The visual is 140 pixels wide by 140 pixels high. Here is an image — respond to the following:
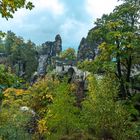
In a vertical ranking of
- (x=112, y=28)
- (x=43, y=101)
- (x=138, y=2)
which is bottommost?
(x=43, y=101)

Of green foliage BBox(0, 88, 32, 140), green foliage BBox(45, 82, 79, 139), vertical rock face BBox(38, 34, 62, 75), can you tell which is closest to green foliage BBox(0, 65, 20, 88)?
green foliage BBox(0, 88, 32, 140)

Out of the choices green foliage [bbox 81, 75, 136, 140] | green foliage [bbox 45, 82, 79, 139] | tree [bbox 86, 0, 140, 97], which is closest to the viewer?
green foliage [bbox 81, 75, 136, 140]

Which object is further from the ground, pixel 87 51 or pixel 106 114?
pixel 87 51

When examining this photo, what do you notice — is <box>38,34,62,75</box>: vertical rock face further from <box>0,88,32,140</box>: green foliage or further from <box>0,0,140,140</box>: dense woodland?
<box>0,88,32,140</box>: green foliage

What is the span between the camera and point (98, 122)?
24.2 metres

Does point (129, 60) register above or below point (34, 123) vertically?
above

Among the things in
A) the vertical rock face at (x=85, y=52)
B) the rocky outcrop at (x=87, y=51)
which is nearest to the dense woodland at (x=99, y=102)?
the rocky outcrop at (x=87, y=51)

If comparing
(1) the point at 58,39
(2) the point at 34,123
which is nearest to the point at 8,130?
(2) the point at 34,123

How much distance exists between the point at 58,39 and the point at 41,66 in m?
13.7

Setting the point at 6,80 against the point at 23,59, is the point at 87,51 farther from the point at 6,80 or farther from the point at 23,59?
the point at 6,80

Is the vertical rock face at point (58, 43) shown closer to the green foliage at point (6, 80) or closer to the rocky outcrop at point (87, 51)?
the rocky outcrop at point (87, 51)

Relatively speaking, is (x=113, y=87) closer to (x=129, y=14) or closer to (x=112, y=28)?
(x=112, y=28)

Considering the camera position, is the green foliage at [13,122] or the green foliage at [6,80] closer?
the green foliage at [6,80]

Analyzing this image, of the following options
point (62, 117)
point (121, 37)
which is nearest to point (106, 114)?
point (62, 117)
